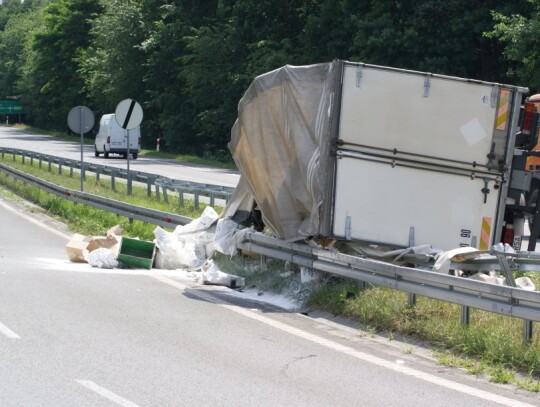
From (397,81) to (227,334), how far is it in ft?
12.2

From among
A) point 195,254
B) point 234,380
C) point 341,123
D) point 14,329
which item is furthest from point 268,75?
point 234,380

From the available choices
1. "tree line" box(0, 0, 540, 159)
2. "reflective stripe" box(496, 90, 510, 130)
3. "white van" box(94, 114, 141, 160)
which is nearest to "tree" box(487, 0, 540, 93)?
"tree line" box(0, 0, 540, 159)

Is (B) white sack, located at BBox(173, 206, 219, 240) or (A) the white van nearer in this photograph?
(B) white sack, located at BBox(173, 206, 219, 240)

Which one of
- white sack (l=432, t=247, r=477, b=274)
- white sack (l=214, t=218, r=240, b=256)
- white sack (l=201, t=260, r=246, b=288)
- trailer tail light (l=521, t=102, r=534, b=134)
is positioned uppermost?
trailer tail light (l=521, t=102, r=534, b=134)

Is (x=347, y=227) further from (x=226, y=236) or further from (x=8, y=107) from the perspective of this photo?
(x=8, y=107)

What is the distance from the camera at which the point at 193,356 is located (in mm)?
8453

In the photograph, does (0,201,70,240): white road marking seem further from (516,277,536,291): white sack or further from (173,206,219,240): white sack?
(516,277,536,291): white sack

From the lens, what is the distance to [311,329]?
9.96m

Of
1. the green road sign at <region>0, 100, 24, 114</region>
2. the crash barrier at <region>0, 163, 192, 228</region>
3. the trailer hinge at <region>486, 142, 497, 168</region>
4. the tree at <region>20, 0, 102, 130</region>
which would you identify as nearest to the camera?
the trailer hinge at <region>486, 142, 497, 168</region>

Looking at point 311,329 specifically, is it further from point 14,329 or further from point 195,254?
point 195,254

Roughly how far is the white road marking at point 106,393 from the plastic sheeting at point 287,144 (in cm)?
474

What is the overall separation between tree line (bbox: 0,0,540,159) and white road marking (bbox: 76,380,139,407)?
27037 mm

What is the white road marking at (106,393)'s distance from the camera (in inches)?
267

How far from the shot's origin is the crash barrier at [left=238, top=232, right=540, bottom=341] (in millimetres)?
8383
